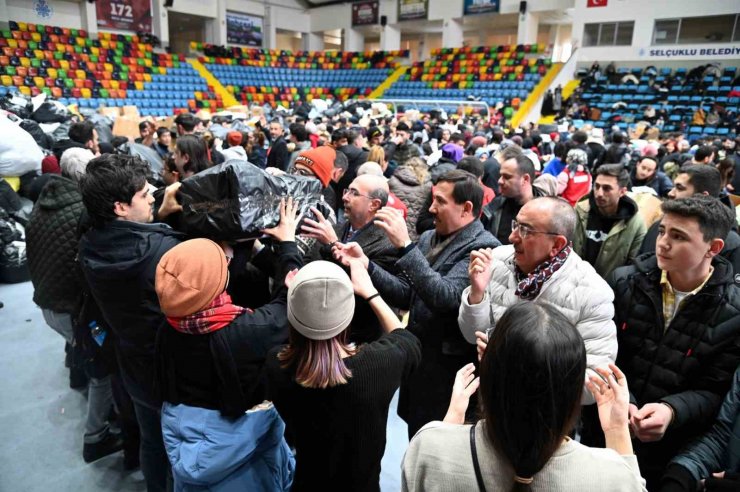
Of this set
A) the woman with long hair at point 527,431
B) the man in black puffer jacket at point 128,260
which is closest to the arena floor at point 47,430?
the man in black puffer jacket at point 128,260

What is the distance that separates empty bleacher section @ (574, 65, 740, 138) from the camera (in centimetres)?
1400

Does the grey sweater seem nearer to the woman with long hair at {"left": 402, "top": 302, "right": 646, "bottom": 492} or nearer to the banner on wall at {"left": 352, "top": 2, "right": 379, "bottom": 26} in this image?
the woman with long hair at {"left": 402, "top": 302, "right": 646, "bottom": 492}

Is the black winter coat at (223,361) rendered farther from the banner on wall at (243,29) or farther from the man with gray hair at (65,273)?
the banner on wall at (243,29)

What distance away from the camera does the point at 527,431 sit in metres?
0.90

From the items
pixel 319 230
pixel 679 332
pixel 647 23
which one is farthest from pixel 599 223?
pixel 647 23

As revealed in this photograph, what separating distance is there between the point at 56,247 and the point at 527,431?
243cm

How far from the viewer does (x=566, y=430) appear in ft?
3.02

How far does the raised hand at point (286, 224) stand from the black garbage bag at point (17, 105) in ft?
22.6

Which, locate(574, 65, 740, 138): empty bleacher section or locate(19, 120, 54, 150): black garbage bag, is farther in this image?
locate(574, 65, 740, 138): empty bleacher section

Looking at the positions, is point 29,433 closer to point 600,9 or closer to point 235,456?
point 235,456

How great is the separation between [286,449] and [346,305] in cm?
87

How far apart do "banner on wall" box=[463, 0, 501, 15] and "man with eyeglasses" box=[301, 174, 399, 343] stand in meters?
19.3

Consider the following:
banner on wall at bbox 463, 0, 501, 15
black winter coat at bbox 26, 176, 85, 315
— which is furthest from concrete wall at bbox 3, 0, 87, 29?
black winter coat at bbox 26, 176, 85, 315

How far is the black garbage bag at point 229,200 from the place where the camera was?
167cm
